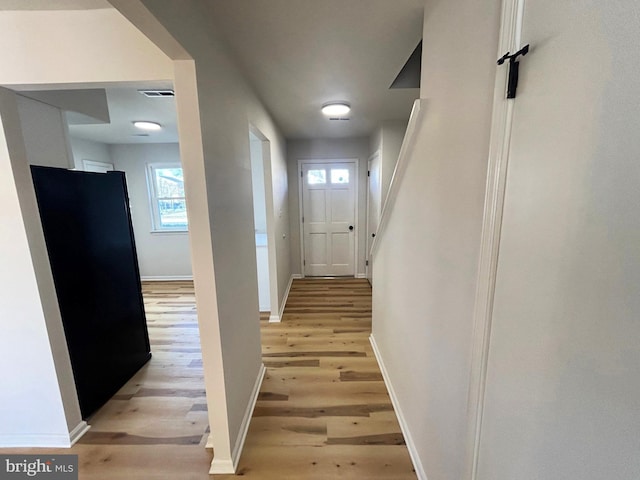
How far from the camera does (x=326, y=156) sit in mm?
4656

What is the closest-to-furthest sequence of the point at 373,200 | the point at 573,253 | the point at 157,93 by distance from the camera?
1. the point at 573,253
2. the point at 157,93
3. the point at 373,200

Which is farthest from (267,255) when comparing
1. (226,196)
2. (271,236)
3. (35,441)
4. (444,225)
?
(444,225)

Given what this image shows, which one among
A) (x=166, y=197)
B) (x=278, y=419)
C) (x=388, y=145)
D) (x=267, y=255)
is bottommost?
(x=278, y=419)

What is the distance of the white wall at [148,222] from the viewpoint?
4.80m

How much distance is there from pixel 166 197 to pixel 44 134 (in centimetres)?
347

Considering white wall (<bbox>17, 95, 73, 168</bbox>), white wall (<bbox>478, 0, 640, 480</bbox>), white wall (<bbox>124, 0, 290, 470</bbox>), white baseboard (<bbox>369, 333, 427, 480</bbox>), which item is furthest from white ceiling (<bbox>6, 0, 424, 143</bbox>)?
white baseboard (<bbox>369, 333, 427, 480</bbox>)

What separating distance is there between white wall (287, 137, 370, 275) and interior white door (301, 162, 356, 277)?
12 centimetres

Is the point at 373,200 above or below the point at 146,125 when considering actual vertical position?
below

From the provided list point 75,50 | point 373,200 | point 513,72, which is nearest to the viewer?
point 513,72

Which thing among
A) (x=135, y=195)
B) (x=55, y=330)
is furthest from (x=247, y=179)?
(x=135, y=195)

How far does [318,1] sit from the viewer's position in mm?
1270

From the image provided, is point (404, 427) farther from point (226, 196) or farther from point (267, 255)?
point (267, 255)

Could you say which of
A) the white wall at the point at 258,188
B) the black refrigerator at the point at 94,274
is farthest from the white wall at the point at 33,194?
the white wall at the point at 258,188

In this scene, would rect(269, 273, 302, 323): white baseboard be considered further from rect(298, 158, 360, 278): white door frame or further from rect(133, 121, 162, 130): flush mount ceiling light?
rect(133, 121, 162, 130): flush mount ceiling light
